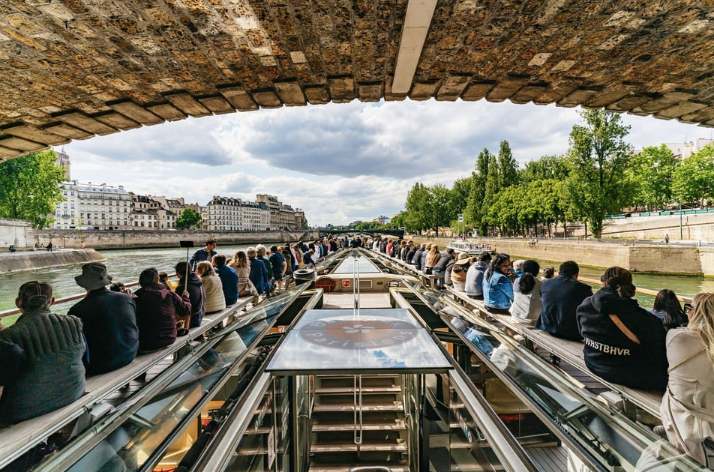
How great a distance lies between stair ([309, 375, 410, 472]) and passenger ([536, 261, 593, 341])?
2.20 metres

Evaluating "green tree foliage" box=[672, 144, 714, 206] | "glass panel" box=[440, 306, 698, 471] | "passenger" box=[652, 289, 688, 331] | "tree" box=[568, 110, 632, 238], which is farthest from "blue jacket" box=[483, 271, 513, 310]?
"green tree foliage" box=[672, 144, 714, 206]

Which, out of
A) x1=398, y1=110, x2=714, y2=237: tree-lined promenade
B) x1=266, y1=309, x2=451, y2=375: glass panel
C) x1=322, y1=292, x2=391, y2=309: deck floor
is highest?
x1=398, y1=110, x2=714, y2=237: tree-lined promenade

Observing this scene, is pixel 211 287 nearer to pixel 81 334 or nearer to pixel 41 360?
pixel 81 334

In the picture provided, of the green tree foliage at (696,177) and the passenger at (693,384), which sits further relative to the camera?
the green tree foliage at (696,177)

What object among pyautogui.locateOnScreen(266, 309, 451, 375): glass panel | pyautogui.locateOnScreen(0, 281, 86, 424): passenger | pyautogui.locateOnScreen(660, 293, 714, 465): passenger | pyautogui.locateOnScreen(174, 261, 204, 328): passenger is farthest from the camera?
pyautogui.locateOnScreen(174, 261, 204, 328): passenger

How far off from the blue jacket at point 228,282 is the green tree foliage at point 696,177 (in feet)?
172

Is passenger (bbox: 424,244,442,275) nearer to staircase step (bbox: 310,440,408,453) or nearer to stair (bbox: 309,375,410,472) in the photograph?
stair (bbox: 309,375,410,472)

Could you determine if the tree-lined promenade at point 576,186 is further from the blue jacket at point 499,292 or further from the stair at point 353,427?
the stair at point 353,427

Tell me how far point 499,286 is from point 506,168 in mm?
56107

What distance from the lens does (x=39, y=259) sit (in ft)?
110

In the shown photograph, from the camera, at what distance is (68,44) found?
103 inches

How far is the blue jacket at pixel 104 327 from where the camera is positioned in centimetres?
312

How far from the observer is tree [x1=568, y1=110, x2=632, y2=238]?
2938cm

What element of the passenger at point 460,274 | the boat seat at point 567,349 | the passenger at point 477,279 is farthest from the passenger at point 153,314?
the passenger at point 460,274
